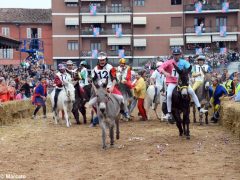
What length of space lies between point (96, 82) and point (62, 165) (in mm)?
3276

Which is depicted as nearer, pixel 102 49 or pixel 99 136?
pixel 99 136

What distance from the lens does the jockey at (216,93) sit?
19.4 metres

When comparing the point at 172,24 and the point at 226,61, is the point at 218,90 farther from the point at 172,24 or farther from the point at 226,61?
the point at 172,24

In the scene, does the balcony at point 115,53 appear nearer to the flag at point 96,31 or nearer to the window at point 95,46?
the window at point 95,46

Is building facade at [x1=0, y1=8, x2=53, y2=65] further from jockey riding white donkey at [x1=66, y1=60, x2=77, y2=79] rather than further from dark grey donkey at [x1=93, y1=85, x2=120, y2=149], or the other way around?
dark grey donkey at [x1=93, y1=85, x2=120, y2=149]

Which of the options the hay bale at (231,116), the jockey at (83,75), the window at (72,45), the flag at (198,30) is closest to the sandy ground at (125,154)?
the hay bale at (231,116)

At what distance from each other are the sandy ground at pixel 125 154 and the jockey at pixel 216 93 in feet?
6.83

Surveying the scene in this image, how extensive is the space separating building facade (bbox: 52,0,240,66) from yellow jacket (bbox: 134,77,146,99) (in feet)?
169

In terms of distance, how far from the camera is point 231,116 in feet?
52.2

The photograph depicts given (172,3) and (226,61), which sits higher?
(172,3)

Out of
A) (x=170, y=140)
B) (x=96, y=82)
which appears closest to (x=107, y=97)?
(x=96, y=82)

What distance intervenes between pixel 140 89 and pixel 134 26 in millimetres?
53687

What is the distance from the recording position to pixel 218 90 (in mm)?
19422

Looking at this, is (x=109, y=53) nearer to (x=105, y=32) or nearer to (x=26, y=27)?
(x=105, y=32)
